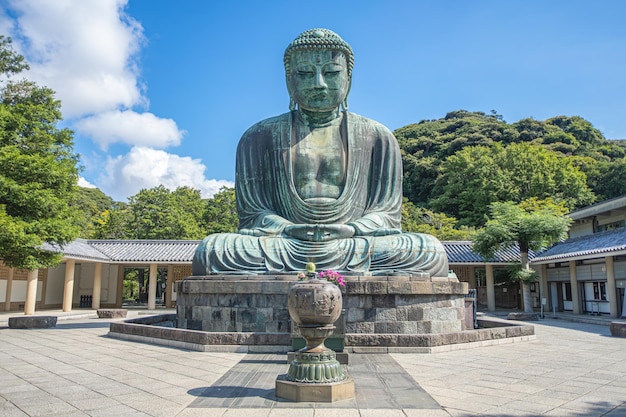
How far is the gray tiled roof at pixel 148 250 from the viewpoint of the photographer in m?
24.9

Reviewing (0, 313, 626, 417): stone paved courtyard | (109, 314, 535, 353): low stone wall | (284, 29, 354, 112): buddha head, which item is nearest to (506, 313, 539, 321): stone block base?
(0, 313, 626, 417): stone paved courtyard

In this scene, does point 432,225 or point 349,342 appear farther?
point 432,225

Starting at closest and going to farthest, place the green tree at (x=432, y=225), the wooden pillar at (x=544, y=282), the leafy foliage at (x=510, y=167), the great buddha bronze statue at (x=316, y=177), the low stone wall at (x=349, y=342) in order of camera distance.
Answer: the low stone wall at (x=349, y=342), the great buddha bronze statue at (x=316, y=177), the wooden pillar at (x=544, y=282), the green tree at (x=432, y=225), the leafy foliage at (x=510, y=167)

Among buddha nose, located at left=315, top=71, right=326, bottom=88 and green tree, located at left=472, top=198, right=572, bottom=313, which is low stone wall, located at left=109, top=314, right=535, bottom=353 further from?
green tree, located at left=472, top=198, right=572, bottom=313

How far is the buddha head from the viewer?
11197 mm

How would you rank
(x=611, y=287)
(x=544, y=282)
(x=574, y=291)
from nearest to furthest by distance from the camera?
(x=611, y=287) < (x=574, y=291) < (x=544, y=282)

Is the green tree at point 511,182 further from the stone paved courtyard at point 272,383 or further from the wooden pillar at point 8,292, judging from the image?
the wooden pillar at point 8,292

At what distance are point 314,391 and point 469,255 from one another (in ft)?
72.1

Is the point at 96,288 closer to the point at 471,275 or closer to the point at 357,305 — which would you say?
the point at 471,275

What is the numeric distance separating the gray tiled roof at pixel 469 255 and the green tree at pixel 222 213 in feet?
45.7

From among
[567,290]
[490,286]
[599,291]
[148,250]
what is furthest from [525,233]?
[148,250]

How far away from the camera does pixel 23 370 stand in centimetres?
658

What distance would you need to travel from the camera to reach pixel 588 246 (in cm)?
2108

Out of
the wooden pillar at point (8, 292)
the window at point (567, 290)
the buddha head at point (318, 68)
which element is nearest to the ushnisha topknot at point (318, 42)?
the buddha head at point (318, 68)
